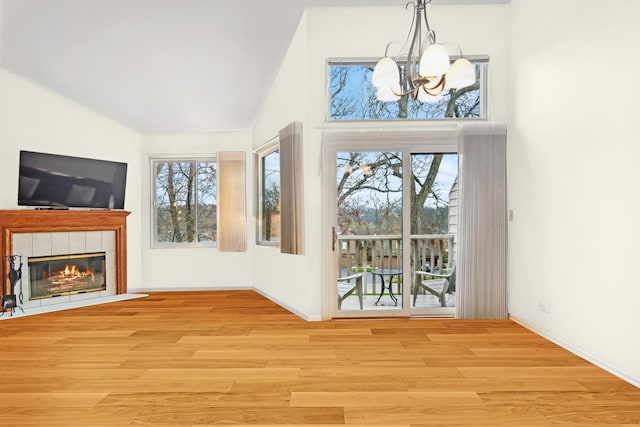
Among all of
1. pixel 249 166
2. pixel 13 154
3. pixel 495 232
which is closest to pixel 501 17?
pixel 495 232

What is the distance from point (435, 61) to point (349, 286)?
8.70 feet

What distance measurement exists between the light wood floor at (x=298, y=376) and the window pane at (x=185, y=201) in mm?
2113

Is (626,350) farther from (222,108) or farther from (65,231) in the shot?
(65,231)

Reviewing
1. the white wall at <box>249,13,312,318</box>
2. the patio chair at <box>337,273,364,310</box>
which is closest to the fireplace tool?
the white wall at <box>249,13,312,318</box>

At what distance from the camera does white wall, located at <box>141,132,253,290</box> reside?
6.05m

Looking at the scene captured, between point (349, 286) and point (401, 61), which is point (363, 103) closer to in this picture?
point (401, 61)

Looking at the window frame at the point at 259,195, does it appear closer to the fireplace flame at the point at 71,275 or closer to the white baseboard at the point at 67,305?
the white baseboard at the point at 67,305

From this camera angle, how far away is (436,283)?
4.57 metres

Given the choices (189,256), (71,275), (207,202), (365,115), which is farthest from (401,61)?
(71,275)

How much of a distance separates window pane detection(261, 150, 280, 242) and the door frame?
1.36m

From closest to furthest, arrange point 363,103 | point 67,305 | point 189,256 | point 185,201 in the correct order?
point 363,103 < point 67,305 < point 189,256 < point 185,201

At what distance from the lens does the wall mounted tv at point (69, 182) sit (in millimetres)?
4758

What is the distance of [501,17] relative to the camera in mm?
4297

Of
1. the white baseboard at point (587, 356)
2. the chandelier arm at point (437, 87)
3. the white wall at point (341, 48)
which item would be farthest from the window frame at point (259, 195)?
the white baseboard at point (587, 356)
